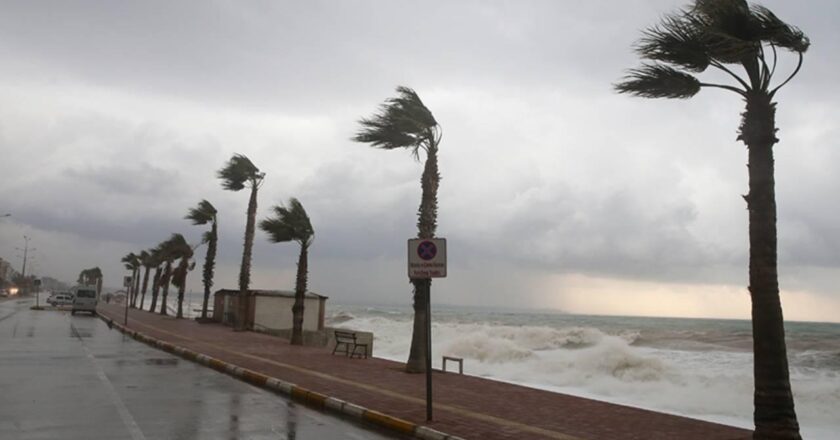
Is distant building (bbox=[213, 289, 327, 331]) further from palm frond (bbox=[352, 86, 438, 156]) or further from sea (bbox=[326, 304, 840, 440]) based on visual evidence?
palm frond (bbox=[352, 86, 438, 156])

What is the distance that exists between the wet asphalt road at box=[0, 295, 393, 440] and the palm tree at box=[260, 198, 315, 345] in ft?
28.2

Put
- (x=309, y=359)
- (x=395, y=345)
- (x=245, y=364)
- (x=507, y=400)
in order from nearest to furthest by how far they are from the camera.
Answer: (x=507, y=400), (x=245, y=364), (x=309, y=359), (x=395, y=345)

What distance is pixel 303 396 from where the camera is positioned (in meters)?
11.6

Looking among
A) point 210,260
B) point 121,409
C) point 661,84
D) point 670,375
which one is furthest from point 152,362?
point 210,260

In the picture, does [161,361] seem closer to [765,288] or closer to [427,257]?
[427,257]

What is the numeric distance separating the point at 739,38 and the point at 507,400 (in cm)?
698

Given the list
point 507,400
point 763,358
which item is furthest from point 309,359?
point 763,358

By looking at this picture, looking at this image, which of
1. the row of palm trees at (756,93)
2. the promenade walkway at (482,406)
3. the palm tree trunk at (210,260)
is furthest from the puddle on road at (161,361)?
the palm tree trunk at (210,260)

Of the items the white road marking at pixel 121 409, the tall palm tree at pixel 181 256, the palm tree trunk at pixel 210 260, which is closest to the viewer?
the white road marking at pixel 121 409

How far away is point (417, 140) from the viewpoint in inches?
679

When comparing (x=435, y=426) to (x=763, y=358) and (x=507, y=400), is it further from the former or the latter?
(x=763, y=358)

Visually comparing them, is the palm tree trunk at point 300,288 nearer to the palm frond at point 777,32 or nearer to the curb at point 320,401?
the curb at point 320,401

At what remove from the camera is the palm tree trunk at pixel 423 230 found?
1616 centimetres

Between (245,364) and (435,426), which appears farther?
(245,364)
